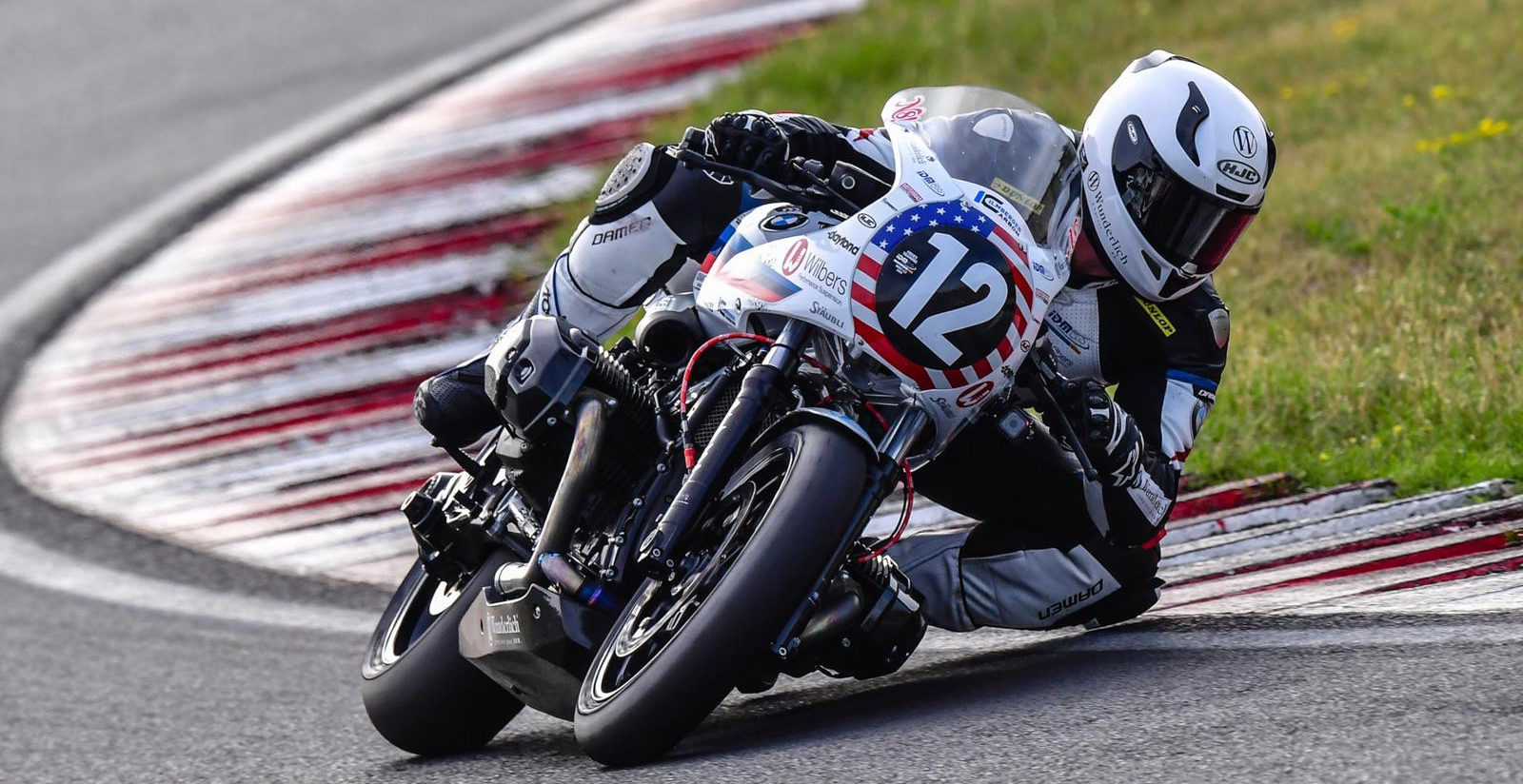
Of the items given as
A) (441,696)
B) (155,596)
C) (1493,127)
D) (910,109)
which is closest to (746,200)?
(910,109)

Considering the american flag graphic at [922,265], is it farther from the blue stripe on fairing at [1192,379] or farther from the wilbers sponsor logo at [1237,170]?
the blue stripe on fairing at [1192,379]

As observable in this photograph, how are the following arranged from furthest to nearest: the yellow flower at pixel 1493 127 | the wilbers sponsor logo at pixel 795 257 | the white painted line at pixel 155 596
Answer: the yellow flower at pixel 1493 127 < the white painted line at pixel 155 596 < the wilbers sponsor logo at pixel 795 257

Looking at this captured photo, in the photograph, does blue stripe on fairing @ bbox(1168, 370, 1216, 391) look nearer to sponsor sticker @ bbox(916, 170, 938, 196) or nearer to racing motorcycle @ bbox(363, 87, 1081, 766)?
racing motorcycle @ bbox(363, 87, 1081, 766)

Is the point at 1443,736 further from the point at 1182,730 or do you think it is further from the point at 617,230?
the point at 617,230

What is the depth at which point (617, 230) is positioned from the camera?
13.9ft

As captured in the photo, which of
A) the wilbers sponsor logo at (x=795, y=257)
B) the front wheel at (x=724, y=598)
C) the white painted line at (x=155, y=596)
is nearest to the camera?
the front wheel at (x=724, y=598)

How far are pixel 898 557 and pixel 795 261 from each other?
1072 mm

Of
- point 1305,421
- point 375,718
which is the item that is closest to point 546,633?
point 375,718

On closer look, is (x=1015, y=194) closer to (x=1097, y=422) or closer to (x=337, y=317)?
(x=1097, y=422)

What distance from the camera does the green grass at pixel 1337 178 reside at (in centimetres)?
599

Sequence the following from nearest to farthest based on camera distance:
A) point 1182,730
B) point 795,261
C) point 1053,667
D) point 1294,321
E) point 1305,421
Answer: point 1182,730
point 795,261
point 1053,667
point 1305,421
point 1294,321

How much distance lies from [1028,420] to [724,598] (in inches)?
35.4

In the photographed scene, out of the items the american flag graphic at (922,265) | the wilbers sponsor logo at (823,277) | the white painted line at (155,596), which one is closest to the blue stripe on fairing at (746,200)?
the wilbers sponsor logo at (823,277)

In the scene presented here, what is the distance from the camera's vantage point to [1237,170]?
13.7ft
